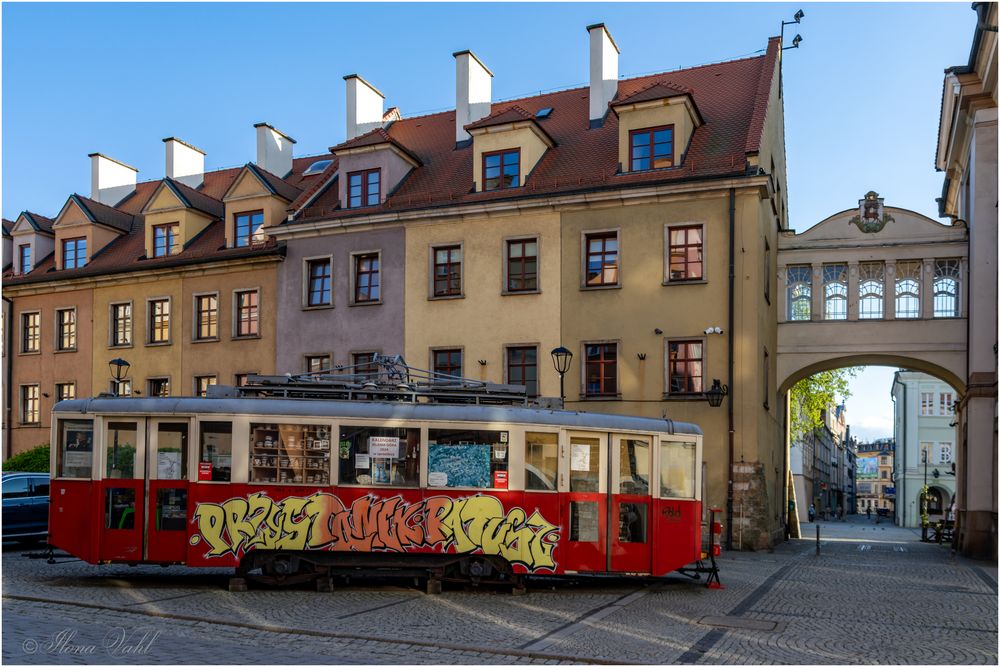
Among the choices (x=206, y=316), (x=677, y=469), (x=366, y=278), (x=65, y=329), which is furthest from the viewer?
(x=65, y=329)

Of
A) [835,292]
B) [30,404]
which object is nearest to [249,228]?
[30,404]

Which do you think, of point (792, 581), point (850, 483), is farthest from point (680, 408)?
point (850, 483)

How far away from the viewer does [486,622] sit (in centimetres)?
1191

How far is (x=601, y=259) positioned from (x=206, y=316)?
13.4 m

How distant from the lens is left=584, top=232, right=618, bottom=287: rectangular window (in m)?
27.3

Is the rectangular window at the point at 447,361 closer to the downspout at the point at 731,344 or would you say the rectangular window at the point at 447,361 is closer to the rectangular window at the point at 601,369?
the rectangular window at the point at 601,369

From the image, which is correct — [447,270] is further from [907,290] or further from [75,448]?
[75,448]

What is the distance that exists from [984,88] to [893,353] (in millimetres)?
7577

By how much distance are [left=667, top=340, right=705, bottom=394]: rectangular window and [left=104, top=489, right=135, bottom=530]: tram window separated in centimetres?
1519

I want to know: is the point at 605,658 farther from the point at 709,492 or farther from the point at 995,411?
the point at 995,411

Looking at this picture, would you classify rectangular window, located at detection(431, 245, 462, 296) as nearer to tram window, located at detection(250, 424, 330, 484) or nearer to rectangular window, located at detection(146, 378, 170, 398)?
rectangular window, located at detection(146, 378, 170, 398)

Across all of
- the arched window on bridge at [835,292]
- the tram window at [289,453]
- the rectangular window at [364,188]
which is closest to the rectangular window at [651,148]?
the arched window on bridge at [835,292]

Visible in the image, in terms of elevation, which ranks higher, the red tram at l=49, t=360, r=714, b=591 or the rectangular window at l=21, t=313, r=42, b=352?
the rectangular window at l=21, t=313, r=42, b=352

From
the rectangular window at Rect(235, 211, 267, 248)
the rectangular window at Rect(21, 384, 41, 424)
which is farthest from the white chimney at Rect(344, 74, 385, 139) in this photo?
the rectangular window at Rect(21, 384, 41, 424)
